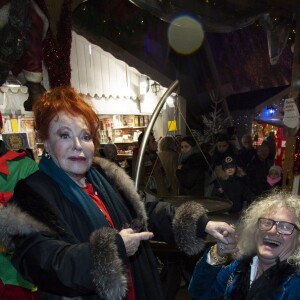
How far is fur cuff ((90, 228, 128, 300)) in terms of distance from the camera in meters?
0.97

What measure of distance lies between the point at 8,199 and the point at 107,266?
3.05 feet

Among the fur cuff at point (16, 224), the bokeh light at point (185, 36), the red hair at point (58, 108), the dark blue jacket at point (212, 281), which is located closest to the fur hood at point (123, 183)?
→ the red hair at point (58, 108)

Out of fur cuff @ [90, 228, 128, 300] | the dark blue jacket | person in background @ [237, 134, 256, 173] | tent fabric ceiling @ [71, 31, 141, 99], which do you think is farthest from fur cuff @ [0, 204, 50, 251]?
person in background @ [237, 134, 256, 173]

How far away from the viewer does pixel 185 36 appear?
5.00 m

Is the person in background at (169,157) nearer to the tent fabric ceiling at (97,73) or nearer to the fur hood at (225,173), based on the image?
the fur hood at (225,173)

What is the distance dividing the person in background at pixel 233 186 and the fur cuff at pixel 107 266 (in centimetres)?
236

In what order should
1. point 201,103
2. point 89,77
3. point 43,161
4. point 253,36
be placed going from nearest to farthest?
point 43,161 < point 89,77 < point 253,36 < point 201,103

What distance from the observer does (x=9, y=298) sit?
1677 mm

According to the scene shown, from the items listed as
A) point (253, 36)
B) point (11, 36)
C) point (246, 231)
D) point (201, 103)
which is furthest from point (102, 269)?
point (201, 103)

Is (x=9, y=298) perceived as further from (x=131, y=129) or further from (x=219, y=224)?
(x=131, y=129)

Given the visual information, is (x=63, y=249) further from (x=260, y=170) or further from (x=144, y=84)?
(x=144, y=84)

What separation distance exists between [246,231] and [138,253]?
508 mm

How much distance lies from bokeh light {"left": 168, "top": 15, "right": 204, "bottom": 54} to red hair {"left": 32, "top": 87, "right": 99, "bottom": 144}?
241 cm

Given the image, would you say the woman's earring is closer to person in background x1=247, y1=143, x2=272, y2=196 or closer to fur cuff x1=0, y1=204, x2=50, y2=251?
fur cuff x1=0, y1=204, x2=50, y2=251
